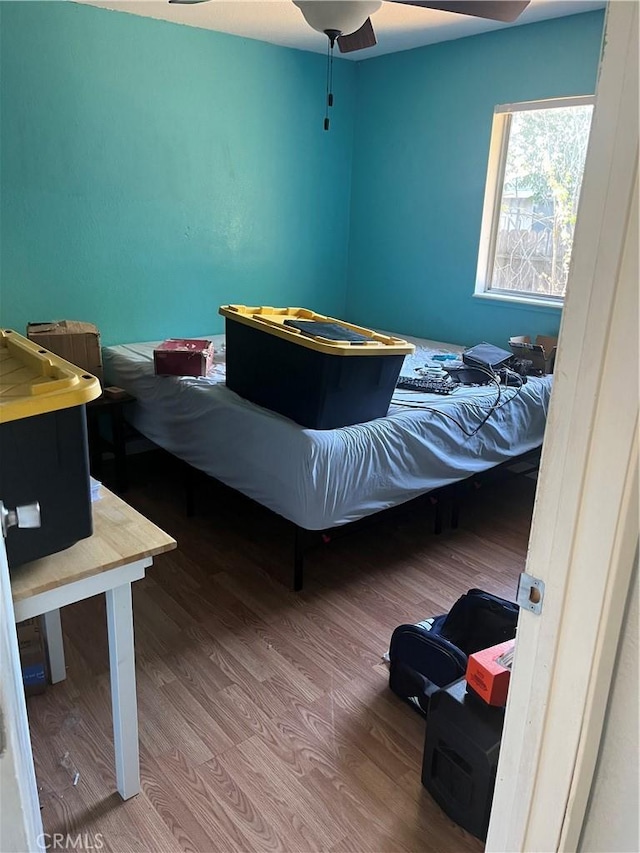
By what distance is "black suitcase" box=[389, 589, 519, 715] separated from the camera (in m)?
1.85

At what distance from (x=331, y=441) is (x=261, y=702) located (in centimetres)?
92

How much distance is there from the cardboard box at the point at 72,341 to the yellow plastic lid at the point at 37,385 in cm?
165

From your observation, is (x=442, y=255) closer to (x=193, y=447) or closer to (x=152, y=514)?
(x=193, y=447)

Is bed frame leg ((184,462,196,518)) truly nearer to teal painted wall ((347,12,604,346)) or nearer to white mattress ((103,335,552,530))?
white mattress ((103,335,552,530))

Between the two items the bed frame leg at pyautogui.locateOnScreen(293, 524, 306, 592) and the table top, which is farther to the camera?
the bed frame leg at pyautogui.locateOnScreen(293, 524, 306, 592)

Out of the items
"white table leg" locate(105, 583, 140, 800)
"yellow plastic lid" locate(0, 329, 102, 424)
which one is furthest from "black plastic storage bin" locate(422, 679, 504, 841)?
"yellow plastic lid" locate(0, 329, 102, 424)

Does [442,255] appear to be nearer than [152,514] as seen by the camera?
No

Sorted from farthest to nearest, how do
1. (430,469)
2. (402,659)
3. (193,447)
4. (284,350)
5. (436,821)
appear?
(193,447) < (430,469) < (284,350) < (402,659) < (436,821)

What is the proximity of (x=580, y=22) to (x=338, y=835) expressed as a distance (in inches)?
146

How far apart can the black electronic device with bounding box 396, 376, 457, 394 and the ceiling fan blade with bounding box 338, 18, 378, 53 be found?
1.50m

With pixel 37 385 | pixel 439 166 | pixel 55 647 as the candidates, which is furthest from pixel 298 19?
pixel 55 647

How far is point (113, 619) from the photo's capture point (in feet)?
4.80

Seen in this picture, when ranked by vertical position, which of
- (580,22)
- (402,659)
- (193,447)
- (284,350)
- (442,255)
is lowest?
(402,659)

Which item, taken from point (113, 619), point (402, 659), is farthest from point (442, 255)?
point (113, 619)
